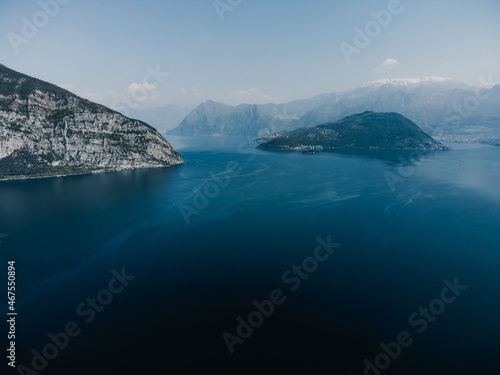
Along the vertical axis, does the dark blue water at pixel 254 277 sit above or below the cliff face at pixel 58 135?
below

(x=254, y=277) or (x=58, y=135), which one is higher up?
(x=58, y=135)

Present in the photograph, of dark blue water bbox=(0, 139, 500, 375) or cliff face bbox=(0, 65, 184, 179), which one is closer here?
dark blue water bbox=(0, 139, 500, 375)

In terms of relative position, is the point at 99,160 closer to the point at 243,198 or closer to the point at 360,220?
the point at 243,198

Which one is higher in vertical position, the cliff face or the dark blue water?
the cliff face

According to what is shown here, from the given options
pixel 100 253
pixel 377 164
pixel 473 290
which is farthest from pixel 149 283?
pixel 377 164
